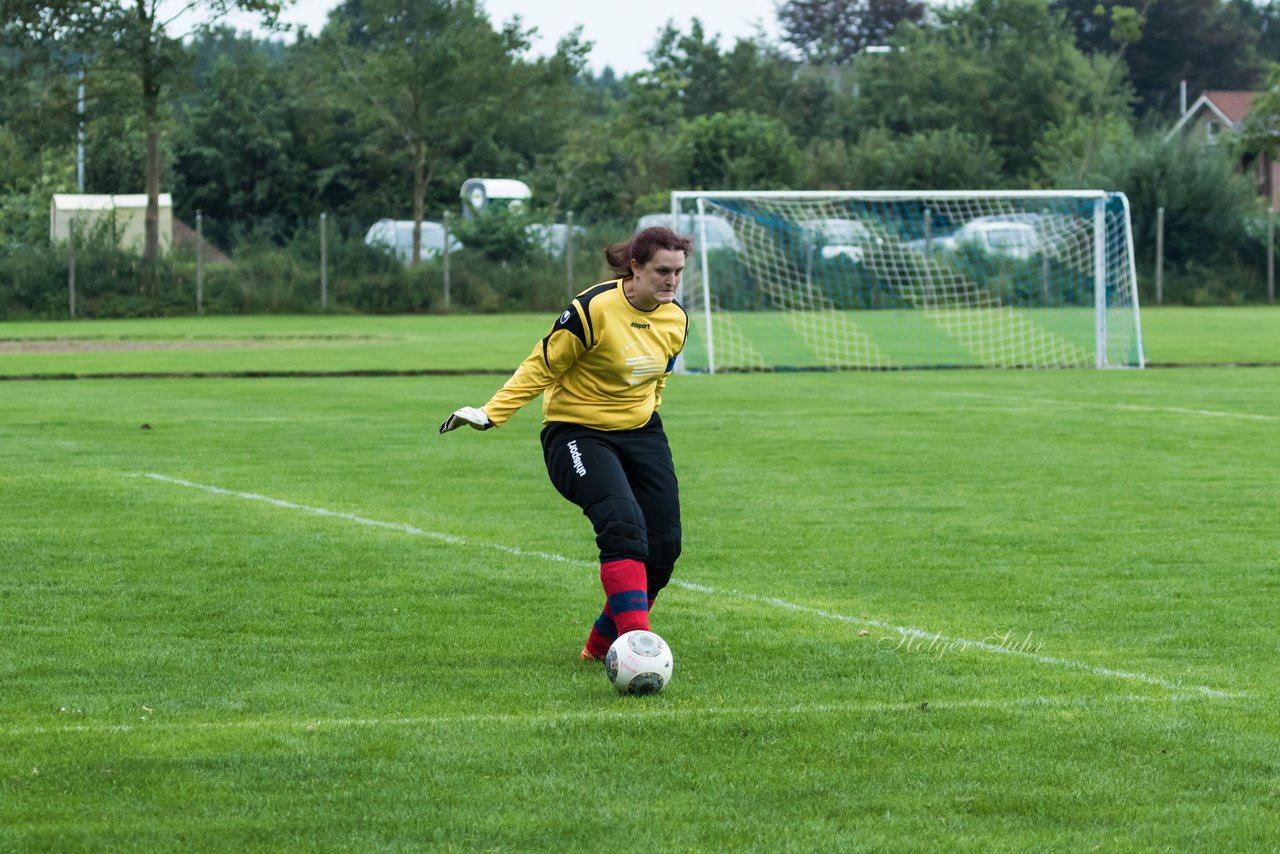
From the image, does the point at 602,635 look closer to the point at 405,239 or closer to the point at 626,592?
the point at 626,592

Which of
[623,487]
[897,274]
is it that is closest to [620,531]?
[623,487]

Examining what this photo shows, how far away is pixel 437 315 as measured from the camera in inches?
1572

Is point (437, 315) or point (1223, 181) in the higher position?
point (1223, 181)

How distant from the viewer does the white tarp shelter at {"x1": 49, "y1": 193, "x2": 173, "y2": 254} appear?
131 ft

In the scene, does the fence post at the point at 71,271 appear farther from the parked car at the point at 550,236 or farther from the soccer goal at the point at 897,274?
the soccer goal at the point at 897,274

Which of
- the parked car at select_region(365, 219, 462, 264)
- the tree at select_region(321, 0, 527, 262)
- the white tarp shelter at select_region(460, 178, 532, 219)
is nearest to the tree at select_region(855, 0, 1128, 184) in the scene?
the white tarp shelter at select_region(460, 178, 532, 219)

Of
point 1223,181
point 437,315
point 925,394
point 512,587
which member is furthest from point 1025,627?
point 1223,181

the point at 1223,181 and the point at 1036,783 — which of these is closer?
the point at 1036,783

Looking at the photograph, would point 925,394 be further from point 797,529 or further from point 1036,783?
point 1036,783

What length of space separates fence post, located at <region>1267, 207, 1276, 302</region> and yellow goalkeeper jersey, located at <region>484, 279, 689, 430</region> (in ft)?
126

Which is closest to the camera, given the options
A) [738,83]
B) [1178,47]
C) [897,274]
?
[897,274]

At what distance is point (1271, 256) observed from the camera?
42.6 m

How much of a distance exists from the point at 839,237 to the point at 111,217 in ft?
53.0

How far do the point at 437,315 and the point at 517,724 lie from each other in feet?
114
